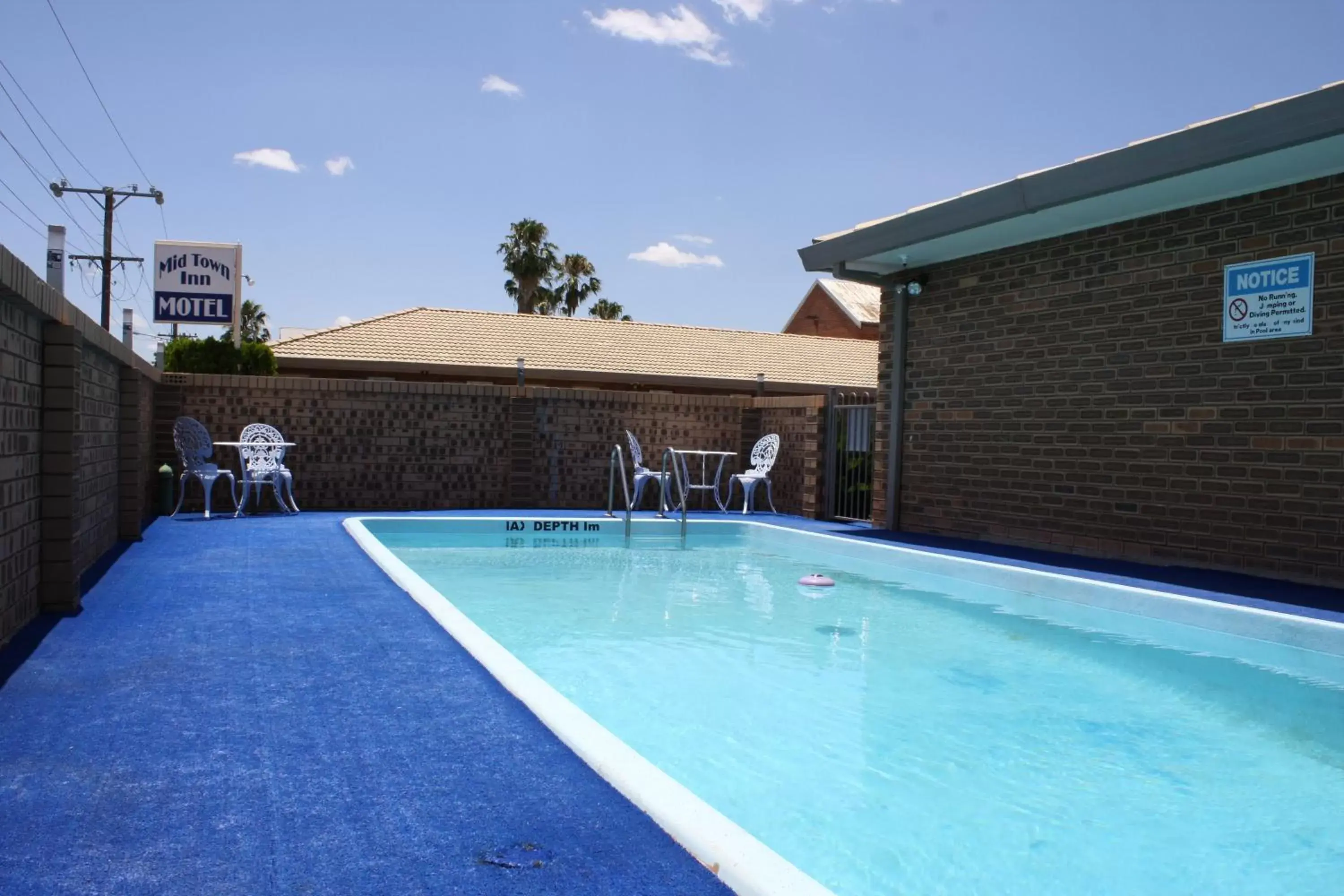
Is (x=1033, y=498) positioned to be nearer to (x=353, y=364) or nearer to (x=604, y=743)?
(x=604, y=743)

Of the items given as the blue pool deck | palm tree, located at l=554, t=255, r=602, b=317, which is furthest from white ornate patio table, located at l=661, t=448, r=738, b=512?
palm tree, located at l=554, t=255, r=602, b=317

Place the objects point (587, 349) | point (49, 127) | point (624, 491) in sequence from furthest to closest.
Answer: point (587, 349) → point (49, 127) → point (624, 491)

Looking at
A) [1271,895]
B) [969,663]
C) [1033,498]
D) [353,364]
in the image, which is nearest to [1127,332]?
[1033,498]

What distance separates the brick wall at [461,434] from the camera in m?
12.6

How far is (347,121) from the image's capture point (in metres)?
17.2

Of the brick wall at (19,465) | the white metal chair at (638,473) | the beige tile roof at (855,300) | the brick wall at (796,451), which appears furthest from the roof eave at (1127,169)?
the beige tile roof at (855,300)

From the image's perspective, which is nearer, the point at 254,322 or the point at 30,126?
the point at 30,126

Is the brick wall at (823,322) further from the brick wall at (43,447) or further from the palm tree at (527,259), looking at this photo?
the brick wall at (43,447)

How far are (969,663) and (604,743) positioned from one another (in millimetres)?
3300

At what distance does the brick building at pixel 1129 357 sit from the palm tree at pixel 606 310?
34782 mm

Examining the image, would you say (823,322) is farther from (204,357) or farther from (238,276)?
(204,357)

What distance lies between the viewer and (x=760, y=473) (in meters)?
13.6

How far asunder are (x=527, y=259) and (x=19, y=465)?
38516 millimetres

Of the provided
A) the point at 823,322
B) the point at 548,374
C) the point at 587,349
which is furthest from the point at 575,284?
the point at 548,374
